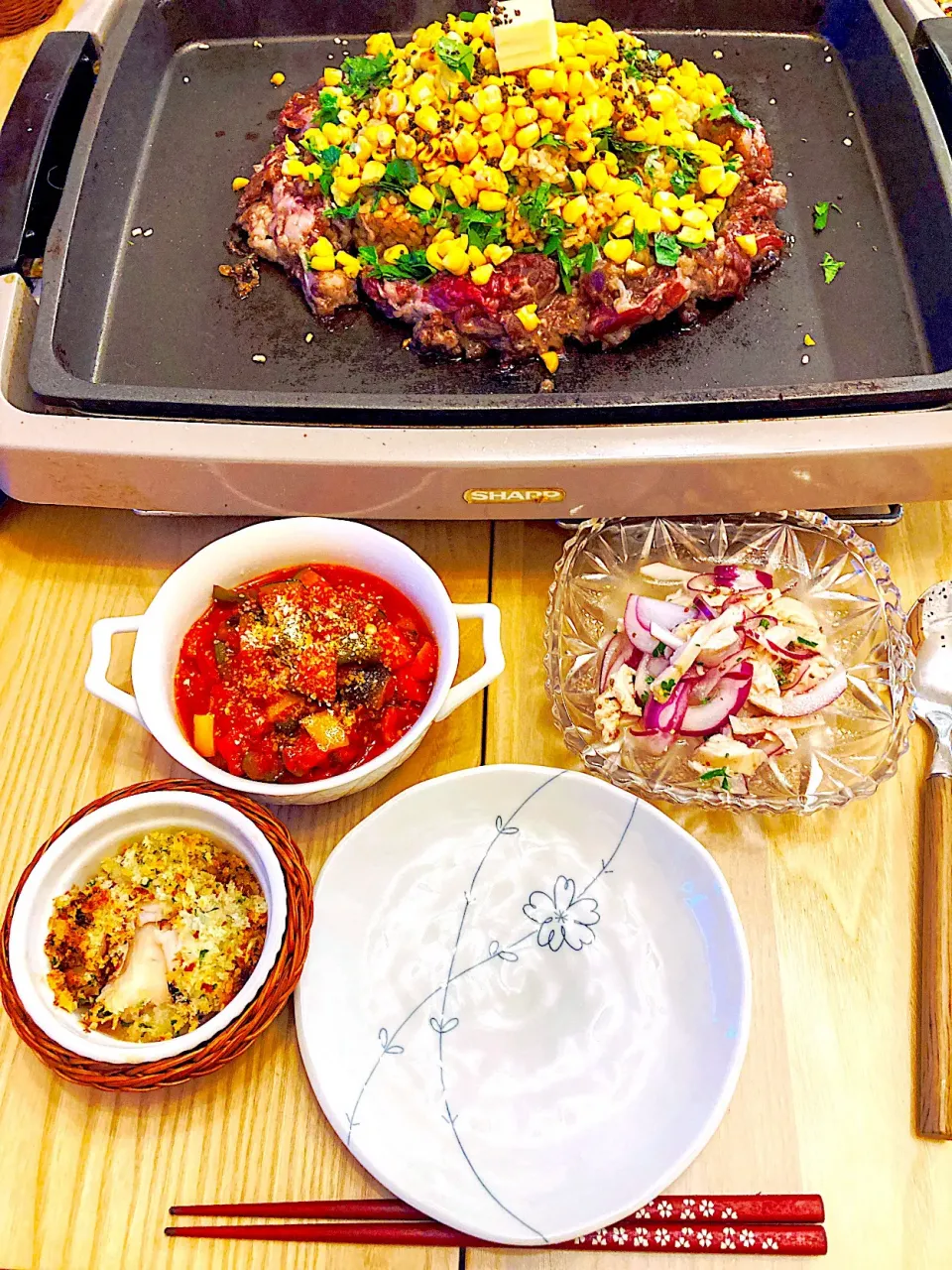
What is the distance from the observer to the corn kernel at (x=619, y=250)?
1.59 meters

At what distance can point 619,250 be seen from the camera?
1.59 metres

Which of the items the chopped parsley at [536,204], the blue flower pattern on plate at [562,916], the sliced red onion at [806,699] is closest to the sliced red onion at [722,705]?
the sliced red onion at [806,699]

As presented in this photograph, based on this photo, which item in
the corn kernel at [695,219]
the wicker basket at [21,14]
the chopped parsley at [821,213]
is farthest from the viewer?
the wicker basket at [21,14]

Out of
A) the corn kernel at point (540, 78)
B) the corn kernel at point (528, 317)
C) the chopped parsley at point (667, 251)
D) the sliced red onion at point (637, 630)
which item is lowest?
the sliced red onion at point (637, 630)

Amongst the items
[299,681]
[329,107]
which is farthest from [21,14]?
[299,681]

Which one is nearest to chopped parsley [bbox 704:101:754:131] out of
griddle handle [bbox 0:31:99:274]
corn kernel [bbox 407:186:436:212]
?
corn kernel [bbox 407:186:436:212]

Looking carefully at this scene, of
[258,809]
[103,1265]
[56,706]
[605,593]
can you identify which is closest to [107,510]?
[56,706]

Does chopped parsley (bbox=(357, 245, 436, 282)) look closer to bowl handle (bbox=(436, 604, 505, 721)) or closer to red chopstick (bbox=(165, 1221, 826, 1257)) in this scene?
bowl handle (bbox=(436, 604, 505, 721))

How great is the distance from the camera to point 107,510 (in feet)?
5.60

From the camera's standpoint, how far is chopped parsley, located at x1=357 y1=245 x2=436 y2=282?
64.1 inches

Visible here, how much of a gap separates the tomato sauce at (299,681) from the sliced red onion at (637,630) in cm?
31

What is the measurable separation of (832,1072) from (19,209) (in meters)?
1.85

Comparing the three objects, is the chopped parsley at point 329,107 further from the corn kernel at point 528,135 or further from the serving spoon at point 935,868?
the serving spoon at point 935,868

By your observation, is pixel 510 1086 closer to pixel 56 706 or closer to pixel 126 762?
pixel 126 762
